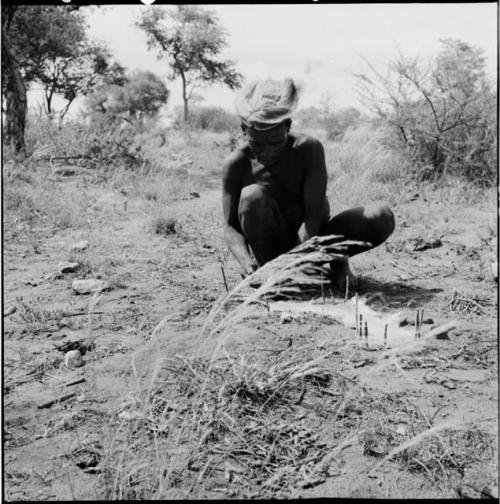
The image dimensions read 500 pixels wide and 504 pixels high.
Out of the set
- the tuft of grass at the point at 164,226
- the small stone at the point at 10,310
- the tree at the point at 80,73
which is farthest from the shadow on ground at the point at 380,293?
the tree at the point at 80,73

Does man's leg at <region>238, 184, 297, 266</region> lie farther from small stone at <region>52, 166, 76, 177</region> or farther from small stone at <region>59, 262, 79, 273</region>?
small stone at <region>52, 166, 76, 177</region>

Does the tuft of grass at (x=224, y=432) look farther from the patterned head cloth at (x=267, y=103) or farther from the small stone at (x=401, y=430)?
the patterned head cloth at (x=267, y=103)

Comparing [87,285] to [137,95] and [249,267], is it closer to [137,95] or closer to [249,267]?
[249,267]

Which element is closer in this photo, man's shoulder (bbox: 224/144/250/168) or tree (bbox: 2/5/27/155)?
man's shoulder (bbox: 224/144/250/168)

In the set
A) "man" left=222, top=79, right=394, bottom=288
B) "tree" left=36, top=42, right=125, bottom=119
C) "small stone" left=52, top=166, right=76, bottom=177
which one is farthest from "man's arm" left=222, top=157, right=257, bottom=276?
"tree" left=36, top=42, right=125, bottom=119

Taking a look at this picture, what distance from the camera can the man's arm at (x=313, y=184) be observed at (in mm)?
3414

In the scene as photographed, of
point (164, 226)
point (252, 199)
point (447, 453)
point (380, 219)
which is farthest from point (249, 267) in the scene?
point (164, 226)

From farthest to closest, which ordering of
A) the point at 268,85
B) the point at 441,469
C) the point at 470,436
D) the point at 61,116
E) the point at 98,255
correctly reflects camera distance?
the point at 61,116 < the point at 98,255 < the point at 268,85 < the point at 470,436 < the point at 441,469

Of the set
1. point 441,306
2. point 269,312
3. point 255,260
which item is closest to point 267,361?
point 269,312

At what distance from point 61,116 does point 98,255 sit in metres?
4.95

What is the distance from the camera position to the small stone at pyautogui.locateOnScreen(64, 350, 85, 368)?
278cm

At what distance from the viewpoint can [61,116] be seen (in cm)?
888

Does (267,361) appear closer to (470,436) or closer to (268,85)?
(470,436)

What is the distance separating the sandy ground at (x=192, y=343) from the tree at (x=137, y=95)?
56.6ft
